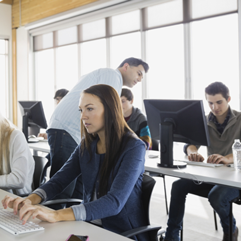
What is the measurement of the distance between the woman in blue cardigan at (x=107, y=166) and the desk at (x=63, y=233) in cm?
15

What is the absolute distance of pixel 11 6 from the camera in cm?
721

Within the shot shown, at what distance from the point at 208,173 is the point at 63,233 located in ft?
3.88

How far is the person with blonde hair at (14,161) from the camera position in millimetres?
1872

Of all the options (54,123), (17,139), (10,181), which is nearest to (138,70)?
(54,123)

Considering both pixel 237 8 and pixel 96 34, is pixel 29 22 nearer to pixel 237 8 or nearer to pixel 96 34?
pixel 96 34

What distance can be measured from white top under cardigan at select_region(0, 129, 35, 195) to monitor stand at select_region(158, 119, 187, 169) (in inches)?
35.7

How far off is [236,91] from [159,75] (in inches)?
47.7

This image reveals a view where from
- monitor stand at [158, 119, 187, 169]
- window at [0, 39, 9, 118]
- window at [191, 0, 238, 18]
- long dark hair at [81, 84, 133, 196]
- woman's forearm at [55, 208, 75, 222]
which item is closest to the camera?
woman's forearm at [55, 208, 75, 222]

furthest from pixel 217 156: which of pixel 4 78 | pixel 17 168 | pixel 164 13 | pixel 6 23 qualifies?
pixel 6 23

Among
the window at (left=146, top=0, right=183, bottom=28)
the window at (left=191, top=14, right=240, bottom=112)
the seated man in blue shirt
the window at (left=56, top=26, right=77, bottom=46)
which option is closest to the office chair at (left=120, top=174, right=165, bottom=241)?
the seated man in blue shirt

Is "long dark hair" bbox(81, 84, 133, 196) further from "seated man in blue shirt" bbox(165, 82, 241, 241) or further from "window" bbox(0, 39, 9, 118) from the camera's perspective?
"window" bbox(0, 39, 9, 118)

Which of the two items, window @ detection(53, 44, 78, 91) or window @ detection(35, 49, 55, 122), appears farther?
window @ detection(35, 49, 55, 122)

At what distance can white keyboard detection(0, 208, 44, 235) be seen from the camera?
1070 mm

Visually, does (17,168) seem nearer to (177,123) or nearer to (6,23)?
(177,123)
